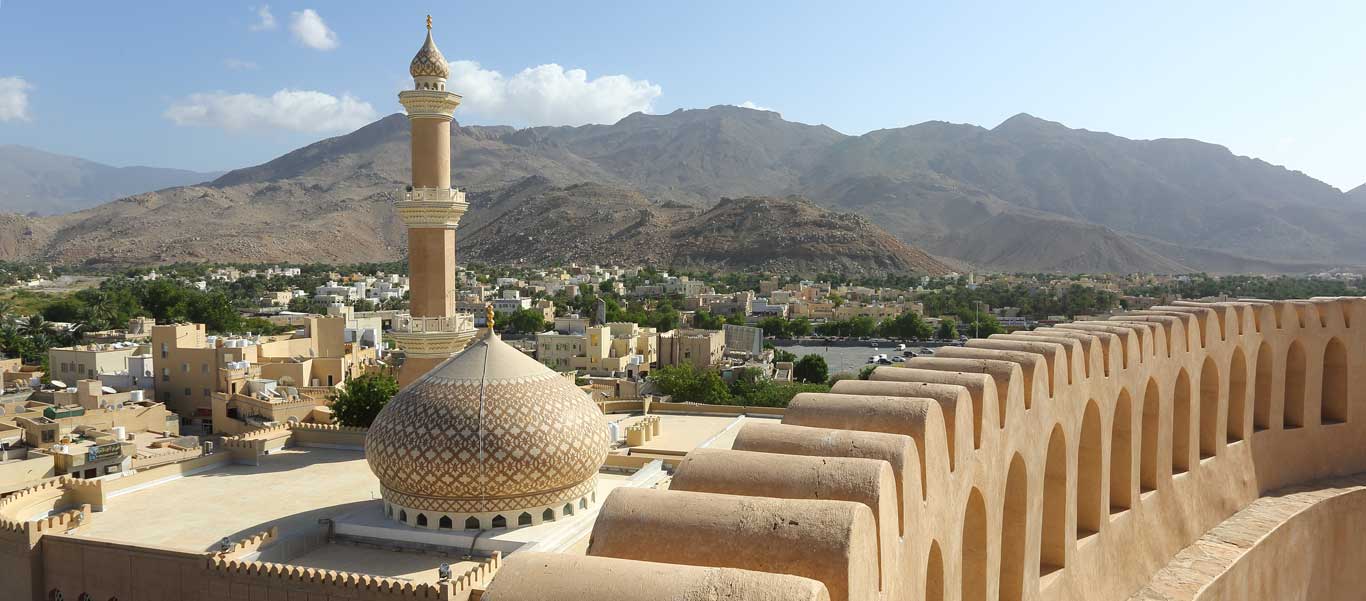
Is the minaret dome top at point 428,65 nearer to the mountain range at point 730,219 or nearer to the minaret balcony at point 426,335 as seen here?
the minaret balcony at point 426,335

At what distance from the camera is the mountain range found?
114 metres

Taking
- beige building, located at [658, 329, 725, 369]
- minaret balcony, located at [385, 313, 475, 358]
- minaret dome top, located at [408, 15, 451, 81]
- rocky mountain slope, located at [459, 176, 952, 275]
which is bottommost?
beige building, located at [658, 329, 725, 369]

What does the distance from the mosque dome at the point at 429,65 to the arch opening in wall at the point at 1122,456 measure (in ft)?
38.0

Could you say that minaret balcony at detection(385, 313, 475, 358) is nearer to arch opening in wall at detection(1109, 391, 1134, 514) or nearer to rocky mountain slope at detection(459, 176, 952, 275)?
arch opening in wall at detection(1109, 391, 1134, 514)

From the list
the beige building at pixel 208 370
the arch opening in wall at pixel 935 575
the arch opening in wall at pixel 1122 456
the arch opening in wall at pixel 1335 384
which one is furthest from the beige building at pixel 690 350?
the arch opening in wall at pixel 935 575

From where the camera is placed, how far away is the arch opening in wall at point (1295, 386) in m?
11.2

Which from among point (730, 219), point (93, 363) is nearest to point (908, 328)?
point (93, 363)

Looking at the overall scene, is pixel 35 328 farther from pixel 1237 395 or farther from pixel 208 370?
pixel 1237 395

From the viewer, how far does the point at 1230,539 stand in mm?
9203

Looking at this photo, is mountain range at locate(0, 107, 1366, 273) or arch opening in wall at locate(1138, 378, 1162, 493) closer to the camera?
arch opening in wall at locate(1138, 378, 1162, 493)

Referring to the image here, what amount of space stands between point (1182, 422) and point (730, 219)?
106 meters

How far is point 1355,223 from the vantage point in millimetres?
157750

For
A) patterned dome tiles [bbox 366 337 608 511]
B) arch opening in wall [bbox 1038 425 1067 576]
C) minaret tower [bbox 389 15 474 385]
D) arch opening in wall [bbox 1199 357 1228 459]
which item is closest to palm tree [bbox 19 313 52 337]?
minaret tower [bbox 389 15 474 385]

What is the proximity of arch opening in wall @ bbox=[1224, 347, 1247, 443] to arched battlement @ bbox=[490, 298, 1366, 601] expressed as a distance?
2cm
